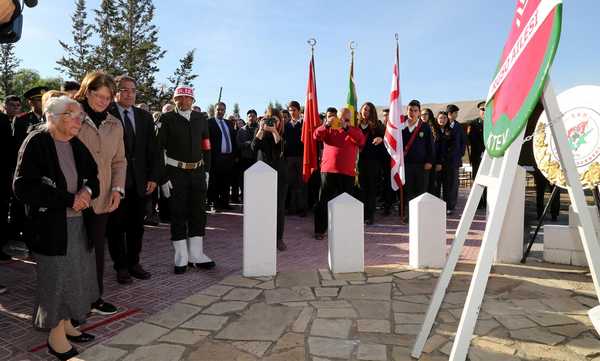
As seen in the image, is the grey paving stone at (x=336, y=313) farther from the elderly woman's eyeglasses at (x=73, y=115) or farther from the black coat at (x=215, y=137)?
the black coat at (x=215, y=137)

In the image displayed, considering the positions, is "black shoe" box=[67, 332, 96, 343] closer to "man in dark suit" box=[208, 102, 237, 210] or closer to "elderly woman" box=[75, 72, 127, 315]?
"elderly woman" box=[75, 72, 127, 315]

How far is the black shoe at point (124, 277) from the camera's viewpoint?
168 inches

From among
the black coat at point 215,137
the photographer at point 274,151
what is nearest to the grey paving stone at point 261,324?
the photographer at point 274,151

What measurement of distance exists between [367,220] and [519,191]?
3.31 m

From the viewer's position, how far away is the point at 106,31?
Answer: 32594 mm

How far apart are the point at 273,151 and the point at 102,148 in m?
2.79

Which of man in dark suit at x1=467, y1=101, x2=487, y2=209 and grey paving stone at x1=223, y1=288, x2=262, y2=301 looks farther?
man in dark suit at x1=467, y1=101, x2=487, y2=209

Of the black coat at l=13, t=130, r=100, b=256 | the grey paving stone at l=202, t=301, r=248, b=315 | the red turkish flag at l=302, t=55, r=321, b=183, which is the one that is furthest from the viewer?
the red turkish flag at l=302, t=55, r=321, b=183

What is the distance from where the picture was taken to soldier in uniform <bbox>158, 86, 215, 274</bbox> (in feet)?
15.1

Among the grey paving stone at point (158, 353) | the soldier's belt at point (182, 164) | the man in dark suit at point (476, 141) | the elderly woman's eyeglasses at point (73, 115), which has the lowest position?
the grey paving stone at point (158, 353)

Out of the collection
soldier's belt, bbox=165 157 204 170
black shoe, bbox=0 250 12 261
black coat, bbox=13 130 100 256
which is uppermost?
soldier's belt, bbox=165 157 204 170

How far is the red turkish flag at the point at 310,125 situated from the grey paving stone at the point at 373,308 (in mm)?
3444

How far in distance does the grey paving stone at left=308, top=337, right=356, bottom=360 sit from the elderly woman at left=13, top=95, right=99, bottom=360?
1.66 metres

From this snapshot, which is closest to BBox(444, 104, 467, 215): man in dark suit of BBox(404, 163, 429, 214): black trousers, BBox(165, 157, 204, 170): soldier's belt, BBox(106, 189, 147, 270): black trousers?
BBox(404, 163, 429, 214): black trousers
